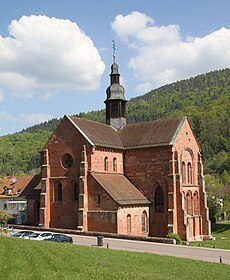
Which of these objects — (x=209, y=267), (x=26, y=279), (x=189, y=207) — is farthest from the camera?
(x=189, y=207)

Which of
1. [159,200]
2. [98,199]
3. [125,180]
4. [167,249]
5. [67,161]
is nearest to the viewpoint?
[167,249]

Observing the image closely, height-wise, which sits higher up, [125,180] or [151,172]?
[151,172]

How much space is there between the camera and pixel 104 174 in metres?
45.3

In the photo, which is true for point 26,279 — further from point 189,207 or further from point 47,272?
point 189,207

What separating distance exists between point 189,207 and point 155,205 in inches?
173

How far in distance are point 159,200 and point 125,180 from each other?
473 centimetres

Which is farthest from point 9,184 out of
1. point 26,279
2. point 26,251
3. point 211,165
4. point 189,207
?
point 211,165

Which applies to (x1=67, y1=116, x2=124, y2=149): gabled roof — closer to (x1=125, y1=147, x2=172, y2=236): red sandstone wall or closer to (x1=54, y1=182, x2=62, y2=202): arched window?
(x1=125, y1=147, x2=172, y2=236): red sandstone wall

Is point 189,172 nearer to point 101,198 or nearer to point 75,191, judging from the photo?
point 101,198

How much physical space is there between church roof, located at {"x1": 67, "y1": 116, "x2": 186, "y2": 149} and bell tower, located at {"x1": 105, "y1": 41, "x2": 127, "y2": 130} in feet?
3.98

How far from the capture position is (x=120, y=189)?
43875 mm

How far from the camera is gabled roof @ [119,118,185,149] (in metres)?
46.2

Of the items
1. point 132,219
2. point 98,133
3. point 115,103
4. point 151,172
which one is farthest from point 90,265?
point 115,103

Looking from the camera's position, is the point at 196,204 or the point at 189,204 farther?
the point at 196,204
